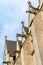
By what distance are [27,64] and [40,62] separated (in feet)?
15.9

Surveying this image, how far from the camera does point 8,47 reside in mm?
28516

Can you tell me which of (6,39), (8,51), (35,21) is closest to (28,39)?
(35,21)

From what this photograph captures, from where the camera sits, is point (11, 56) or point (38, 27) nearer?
point (38, 27)

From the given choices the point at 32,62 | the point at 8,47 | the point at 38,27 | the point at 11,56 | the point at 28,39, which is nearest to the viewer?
the point at 38,27

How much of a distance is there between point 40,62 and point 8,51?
14218 millimetres

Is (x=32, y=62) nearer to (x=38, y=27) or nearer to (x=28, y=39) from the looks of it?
(x=28, y=39)

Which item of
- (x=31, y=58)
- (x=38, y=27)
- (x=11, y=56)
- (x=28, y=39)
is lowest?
(x=11, y=56)

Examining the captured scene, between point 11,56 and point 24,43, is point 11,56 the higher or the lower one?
the lower one

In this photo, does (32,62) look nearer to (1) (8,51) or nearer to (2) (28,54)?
(2) (28,54)

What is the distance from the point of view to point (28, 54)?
19094mm

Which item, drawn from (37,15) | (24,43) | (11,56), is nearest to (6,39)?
(11,56)

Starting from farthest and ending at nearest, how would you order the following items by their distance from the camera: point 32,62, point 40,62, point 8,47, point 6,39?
1. point 6,39
2. point 8,47
3. point 32,62
4. point 40,62

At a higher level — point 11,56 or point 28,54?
point 28,54

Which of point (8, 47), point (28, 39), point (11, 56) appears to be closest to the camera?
point (28, 39)
